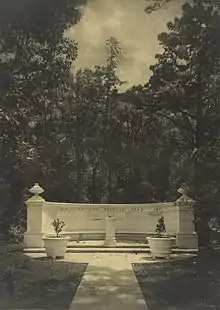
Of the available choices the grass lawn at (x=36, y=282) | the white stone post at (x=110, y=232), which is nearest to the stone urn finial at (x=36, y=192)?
the grass lawn at (x=36, y=282)

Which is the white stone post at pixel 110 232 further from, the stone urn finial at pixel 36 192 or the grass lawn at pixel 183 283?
the stone urn finial at pixel 36 192

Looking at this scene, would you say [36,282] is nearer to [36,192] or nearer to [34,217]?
[34,217]

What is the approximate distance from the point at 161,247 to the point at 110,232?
1.51 ft

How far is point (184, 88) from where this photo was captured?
13.8 ft

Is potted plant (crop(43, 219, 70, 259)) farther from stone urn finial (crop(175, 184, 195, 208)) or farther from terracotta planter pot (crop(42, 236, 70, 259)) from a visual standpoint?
stone urn finial (crop(175, 184, 195, 208))

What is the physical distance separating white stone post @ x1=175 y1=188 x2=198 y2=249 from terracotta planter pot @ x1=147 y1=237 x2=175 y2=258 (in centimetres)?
5

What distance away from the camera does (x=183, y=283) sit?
3998 millimetres

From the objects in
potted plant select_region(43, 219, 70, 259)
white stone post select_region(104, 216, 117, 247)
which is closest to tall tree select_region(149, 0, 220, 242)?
white stone post select_region(104, 216, 117, 247)

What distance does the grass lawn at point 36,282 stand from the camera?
12.7 feet

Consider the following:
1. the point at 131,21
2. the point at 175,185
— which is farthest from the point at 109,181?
the point at 131,21

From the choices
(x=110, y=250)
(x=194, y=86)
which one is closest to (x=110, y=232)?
(x=110, y=250)

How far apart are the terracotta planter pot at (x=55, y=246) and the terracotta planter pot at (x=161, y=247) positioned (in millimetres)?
537

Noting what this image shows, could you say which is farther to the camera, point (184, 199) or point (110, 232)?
point (110, 232)

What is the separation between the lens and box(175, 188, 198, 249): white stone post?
4.15 meters
